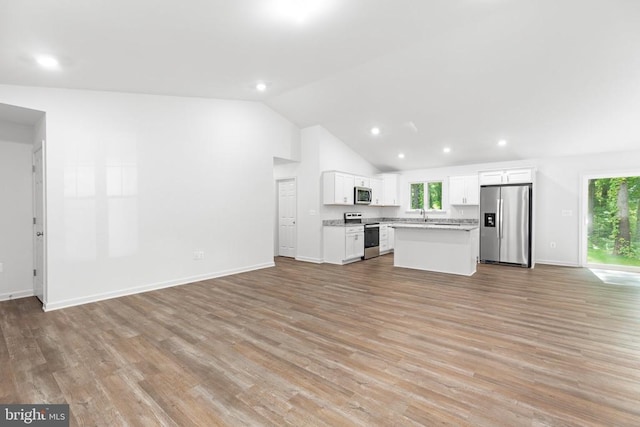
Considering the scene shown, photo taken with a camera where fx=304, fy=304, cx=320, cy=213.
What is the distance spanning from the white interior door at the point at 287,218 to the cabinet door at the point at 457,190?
3.98 m

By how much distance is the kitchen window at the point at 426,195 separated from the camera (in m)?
8.32

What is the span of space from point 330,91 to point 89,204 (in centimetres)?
420

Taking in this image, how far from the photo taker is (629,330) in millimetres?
3076

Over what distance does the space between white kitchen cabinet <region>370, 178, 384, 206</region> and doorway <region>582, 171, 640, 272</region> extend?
14.6 feet

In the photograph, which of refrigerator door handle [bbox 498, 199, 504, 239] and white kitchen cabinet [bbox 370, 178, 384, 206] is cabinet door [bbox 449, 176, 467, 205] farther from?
white kitchen cabinet [bbox 370, 178, 384, 206]

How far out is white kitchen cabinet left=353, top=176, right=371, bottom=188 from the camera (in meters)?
7.61

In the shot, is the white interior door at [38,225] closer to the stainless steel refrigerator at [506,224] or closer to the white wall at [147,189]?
the white wall at [147,189]

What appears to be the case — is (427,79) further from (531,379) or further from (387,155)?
(531,379)

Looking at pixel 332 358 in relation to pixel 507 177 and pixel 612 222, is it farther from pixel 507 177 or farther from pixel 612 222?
pixel 612 222

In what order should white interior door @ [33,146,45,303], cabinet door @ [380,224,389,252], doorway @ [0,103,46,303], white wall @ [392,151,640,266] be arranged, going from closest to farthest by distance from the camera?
white interior door @ [33,146,45,303] → doorway @ [0,103,46,303] → white wall @ [392,151,640,266] → cabinet door @ [380,224,389,252]

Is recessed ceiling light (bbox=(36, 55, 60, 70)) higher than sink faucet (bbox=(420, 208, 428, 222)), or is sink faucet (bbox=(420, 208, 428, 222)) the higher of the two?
recessed ceiling light (bbox=(36, 55, 60, 70))

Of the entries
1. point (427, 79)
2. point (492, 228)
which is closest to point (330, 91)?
point (427, 79)

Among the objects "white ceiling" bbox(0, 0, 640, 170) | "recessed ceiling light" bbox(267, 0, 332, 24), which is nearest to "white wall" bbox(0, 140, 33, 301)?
"white ceiling" bbox(0, 0, 640, 170)

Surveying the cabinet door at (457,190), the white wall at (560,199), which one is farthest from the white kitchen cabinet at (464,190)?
the white wall at (560,199)
